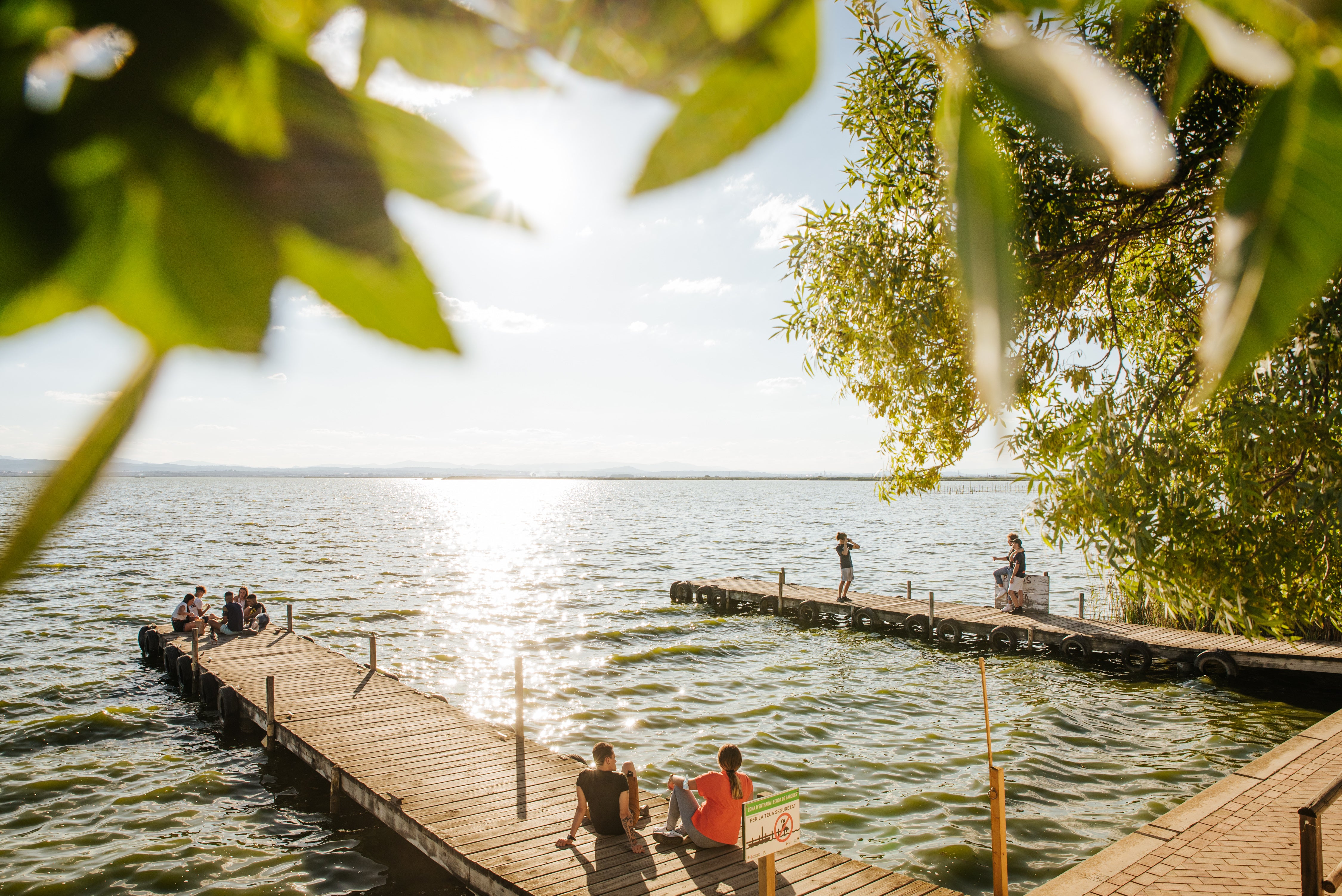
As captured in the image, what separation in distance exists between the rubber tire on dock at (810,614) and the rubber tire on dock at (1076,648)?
9.54 metres

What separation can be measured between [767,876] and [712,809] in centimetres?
244

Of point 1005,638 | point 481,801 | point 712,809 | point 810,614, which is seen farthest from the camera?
point 810,614

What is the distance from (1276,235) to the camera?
0.53m

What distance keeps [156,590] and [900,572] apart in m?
47.4

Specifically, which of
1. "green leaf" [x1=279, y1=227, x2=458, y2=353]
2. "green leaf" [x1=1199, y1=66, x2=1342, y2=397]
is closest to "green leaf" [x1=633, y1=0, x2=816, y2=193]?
"green leaf" [x1=279, y1=227, x2=458, y2=353]

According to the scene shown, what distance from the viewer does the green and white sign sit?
24.4 ft

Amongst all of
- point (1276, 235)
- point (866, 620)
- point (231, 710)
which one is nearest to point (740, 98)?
point (1276, 235)

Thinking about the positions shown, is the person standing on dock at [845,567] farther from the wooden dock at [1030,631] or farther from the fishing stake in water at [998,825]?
the fishing stake in water at [998,825]

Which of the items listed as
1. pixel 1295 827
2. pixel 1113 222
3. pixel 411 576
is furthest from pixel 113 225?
pixel 411 576

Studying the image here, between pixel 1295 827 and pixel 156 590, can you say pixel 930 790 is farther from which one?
pixel 156 590

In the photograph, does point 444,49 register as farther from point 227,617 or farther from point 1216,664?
point 227,617

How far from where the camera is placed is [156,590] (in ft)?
137

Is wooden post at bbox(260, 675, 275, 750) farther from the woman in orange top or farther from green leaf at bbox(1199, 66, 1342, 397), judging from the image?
green leaf at bbox(1199, 66, 1342, 397)

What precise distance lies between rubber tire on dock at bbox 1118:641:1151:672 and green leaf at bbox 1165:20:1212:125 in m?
26.9
